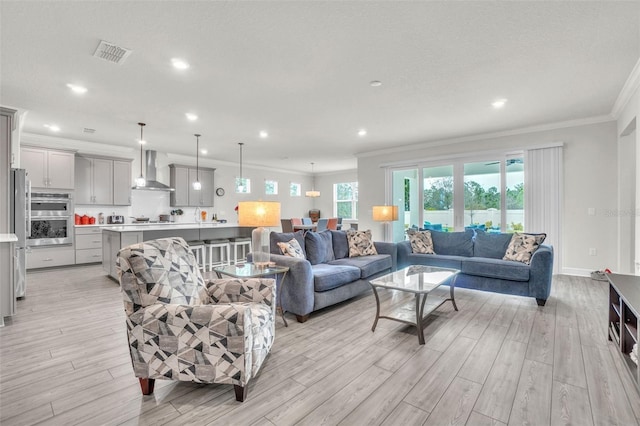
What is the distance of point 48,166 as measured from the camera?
596 centimetres

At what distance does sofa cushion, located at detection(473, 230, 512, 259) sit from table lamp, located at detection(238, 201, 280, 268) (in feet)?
11.0

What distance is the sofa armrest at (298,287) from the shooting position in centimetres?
317

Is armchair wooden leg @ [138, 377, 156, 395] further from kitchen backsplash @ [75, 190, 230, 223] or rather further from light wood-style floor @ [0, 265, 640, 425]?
kitchen backsplash @ [75, 190, 230, 223]

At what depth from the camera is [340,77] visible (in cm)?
344

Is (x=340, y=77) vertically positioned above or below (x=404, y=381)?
above

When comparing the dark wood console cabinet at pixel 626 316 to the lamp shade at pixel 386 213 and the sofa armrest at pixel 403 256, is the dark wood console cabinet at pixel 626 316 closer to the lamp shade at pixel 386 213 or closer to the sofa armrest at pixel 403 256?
the sofa armrest at pixel 403 256

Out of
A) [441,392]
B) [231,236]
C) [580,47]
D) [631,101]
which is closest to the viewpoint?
[441,392]

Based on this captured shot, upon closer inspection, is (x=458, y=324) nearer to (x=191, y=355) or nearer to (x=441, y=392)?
(x=441, y=392)

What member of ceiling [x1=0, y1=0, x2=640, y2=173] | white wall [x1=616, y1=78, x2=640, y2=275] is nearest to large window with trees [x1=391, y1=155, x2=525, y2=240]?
ceiling [x1=0, y1=0, x2=640, y2=173]

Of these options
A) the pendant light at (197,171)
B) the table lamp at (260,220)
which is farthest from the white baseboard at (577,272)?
the pendant light at (197,171)

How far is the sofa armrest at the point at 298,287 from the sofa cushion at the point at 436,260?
7.60 ft

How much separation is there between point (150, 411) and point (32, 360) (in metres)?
1.44

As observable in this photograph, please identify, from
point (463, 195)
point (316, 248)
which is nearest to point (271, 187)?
point (463, 195)

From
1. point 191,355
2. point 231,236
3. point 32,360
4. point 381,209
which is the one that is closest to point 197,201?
point 231,236
